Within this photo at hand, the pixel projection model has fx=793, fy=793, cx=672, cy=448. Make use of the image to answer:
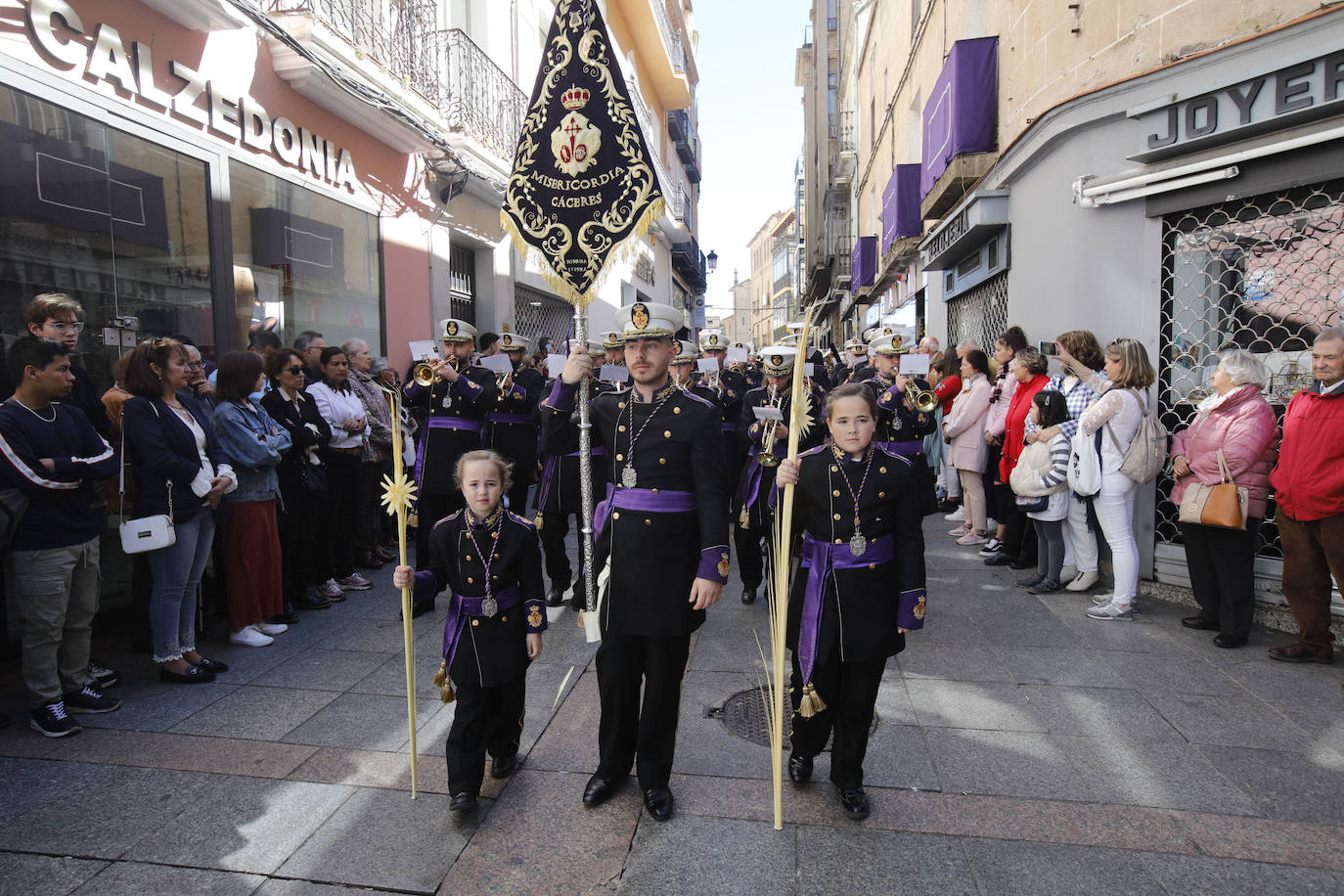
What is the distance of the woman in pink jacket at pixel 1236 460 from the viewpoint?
5125mm

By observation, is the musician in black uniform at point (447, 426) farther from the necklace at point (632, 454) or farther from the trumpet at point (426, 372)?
the necklace at point (632, 454)

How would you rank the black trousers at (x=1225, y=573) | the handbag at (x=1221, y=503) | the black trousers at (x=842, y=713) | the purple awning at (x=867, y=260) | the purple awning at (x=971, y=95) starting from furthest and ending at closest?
the purple awning at (x=867, y=260)
the purple awning at (x=971, y=95)
the black trousers at (x=1225, y=573)
the handbag at (x=1221, y=503)
the black trousers at (x=842, y=713)

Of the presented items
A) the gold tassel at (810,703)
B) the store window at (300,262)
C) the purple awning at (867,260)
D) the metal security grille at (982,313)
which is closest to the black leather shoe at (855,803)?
the gold tassel at (810,703)

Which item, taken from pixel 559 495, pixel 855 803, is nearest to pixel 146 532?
pixel 559 495

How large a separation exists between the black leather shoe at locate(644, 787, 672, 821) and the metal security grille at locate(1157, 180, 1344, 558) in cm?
485

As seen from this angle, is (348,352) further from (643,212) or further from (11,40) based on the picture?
(643,212)

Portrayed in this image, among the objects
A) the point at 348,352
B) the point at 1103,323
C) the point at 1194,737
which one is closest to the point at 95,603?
the point at 348,352

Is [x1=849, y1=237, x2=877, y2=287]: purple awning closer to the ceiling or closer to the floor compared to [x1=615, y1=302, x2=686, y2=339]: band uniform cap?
closer to the ceiling

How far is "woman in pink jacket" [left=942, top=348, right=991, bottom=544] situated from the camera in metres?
7.95

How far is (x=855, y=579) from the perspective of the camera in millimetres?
3229

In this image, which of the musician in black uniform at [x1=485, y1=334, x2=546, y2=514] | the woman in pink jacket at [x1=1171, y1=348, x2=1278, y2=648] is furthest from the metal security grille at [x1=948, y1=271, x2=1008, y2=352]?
the musician in black uniform at [x1=485, y1=334, x2=546, y2=514]

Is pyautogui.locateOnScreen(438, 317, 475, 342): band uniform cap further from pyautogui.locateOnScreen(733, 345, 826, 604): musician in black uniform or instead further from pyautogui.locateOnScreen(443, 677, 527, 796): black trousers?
pyautogui.locateOnScreen(443, 677, 527, 796): black trousers

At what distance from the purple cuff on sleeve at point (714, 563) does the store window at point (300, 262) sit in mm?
5923

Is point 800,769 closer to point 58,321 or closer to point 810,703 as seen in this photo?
point 810,703
